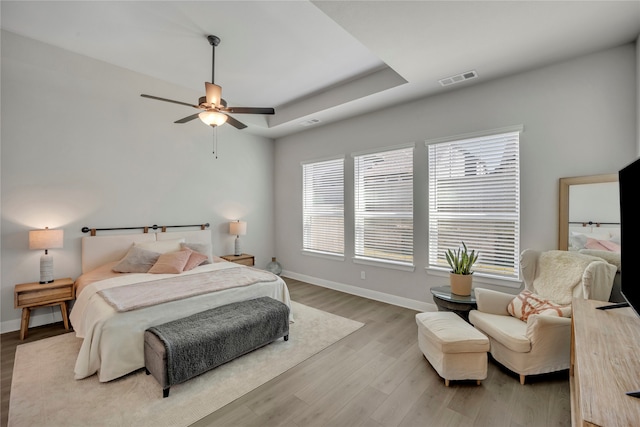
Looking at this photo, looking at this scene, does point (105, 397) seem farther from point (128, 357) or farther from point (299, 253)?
point (299, 253)

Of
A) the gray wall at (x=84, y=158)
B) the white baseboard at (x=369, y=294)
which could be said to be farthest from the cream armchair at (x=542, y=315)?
the gray wall at (x=84, y=158)

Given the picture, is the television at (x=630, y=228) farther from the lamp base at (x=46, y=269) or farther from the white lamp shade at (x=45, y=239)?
the lamp base at (x=46, y=269)

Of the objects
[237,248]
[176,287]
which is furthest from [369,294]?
[176,287]

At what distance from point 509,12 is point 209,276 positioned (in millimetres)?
3905

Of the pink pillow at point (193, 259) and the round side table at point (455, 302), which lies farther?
the pink pillow at point (193, 259)

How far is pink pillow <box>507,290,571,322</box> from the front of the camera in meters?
2.27

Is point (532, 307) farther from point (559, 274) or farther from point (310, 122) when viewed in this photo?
point (310, 122)

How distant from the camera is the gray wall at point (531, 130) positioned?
8.52 feet

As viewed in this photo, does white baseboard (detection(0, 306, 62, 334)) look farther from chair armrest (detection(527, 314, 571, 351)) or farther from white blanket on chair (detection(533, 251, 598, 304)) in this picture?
white blanket on chair (detection(533, 251, 598, 304))

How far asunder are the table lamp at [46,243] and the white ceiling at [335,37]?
7.37ft

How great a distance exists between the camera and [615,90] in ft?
8.48

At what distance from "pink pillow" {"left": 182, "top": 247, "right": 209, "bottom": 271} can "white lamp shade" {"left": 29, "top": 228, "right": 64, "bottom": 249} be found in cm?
138

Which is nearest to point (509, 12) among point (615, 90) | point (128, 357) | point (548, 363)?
point (615, 90)

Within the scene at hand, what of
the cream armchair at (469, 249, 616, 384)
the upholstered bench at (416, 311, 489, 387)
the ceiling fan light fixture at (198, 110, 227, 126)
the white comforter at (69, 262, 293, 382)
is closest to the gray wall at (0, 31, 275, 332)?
the white comforter at (69, 262, 293, 382)
